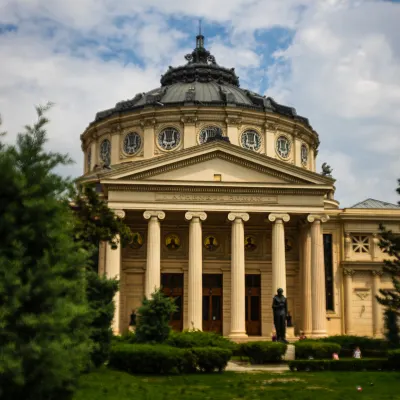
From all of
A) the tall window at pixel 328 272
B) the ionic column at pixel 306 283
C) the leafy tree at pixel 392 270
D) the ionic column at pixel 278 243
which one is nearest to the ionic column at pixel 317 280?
the ionic column at pixel 306 283

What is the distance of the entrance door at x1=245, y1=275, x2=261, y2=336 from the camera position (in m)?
51.9

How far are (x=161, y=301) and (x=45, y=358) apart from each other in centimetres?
1838

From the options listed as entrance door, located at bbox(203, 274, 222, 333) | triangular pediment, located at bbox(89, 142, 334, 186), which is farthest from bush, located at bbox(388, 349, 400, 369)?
entrance door, located at bbox(203, 274, 222, 333)

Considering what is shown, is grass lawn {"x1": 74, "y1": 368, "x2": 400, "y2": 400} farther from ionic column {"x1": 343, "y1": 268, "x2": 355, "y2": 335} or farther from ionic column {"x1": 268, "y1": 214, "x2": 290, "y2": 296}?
ionic column {"x1": 343, "y1": 268, "x2": 355, "y2": 335}

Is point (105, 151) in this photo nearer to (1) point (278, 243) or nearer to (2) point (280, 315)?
(1) point (278, 243)

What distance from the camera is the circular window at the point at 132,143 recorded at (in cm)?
6051

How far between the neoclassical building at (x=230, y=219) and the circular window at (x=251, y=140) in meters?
0.11

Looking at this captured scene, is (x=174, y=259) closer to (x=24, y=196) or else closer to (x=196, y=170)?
(x=196, y=170)

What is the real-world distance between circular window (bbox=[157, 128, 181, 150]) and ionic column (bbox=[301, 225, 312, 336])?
1510 centimetres

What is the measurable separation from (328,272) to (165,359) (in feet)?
103

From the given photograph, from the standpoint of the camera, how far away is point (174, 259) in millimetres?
52719

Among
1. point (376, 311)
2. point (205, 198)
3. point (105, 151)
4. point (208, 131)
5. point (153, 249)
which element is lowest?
point (376, 311)

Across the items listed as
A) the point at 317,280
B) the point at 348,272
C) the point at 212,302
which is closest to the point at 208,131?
the point at 212,302

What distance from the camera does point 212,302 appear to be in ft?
172
